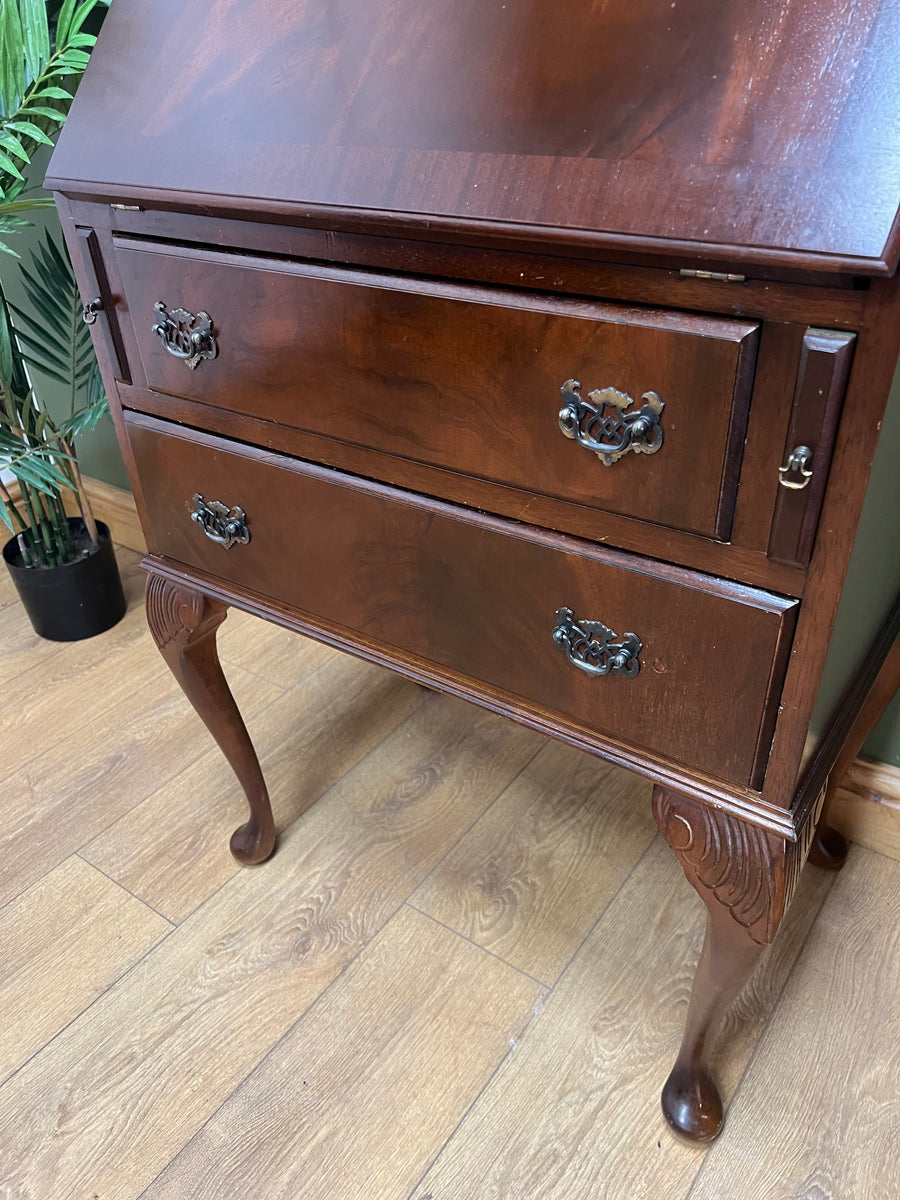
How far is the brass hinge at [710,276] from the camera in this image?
0.47 meters

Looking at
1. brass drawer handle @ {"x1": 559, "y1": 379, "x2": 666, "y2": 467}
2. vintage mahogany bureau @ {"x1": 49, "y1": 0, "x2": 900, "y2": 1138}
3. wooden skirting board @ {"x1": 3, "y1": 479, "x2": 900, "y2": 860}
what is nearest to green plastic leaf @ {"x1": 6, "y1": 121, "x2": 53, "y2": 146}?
vintage mahogany bureau @ {"x1": 49, "y1": 0, "x2": 900, "y2": 1138}

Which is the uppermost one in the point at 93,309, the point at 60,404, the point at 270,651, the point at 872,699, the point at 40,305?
the point at 93,309

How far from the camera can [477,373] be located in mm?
592

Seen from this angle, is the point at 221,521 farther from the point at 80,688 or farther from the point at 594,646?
the point at 80,688

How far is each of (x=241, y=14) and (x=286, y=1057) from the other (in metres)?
0.97

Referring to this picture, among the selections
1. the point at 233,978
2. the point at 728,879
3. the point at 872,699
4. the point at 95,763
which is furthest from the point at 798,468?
the point at 95,763

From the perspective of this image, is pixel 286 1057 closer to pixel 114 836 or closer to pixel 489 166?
pixel 114 836

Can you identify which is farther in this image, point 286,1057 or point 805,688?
point 286,1057

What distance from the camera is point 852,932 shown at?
3.43 feet

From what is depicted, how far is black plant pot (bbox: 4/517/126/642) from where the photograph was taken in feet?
4.94

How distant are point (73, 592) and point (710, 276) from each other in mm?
1326

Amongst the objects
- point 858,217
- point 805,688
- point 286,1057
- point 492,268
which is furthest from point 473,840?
point 858,217

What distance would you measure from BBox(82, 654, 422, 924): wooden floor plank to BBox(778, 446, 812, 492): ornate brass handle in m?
0.90

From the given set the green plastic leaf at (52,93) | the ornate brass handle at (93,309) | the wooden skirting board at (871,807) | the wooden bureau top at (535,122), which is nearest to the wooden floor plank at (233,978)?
the wooden skirting board at (871,807)
